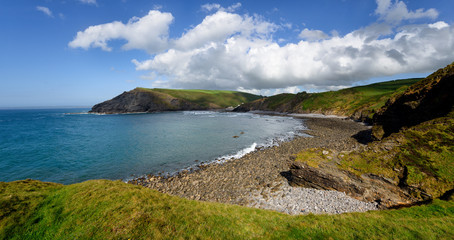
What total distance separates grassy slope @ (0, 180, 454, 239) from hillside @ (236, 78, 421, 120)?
271 feet

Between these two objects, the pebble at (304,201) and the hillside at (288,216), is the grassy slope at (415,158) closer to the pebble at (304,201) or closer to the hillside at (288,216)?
the hillside at (288,216)

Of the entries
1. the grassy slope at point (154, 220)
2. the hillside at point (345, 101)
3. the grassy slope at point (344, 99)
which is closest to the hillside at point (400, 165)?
the grassy slope at point (154, 220)

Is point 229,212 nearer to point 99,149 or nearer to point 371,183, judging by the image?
point 371,183

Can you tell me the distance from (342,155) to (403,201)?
622 centimetres

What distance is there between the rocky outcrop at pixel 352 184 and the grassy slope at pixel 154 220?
11.3 ft

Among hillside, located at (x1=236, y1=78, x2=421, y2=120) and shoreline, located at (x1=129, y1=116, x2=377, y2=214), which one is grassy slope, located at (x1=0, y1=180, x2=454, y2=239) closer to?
shoreline, located at (x1=129, y1=116, x2=377, y2=214)

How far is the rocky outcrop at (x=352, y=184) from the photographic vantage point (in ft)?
46.8

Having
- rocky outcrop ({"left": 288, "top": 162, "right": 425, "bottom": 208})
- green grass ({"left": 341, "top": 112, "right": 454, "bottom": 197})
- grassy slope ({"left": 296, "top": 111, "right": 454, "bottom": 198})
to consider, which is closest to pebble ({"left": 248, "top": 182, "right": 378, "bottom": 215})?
rocky outcrop ({"left": 288, "top": 162, "right": 425, "bottom": 208})

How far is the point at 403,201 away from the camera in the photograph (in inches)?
537

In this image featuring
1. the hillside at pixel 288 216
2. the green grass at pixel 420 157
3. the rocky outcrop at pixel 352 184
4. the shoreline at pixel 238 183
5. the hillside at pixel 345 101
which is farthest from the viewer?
the hillside at pixel 345 101

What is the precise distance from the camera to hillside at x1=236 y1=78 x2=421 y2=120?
3666 inches

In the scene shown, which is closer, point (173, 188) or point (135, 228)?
point (135, 228)

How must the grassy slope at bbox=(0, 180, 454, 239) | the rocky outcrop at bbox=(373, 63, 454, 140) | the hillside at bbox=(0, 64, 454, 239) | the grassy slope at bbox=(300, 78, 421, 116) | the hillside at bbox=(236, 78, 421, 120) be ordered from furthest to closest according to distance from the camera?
1. the grassy slope at bbox=(300, 78, 421, 116)
2. the hillside at bbox=(236, 78, 421, 120)
3. the rocky outcrop at bbox=(373, 63, 454, 140)
4. the hillside at bbox=(0, 64, 454, 239)
5. the grassy slope at bbox=(0, 180, 454, 239)

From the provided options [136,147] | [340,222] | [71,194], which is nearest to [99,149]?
[136,147]
